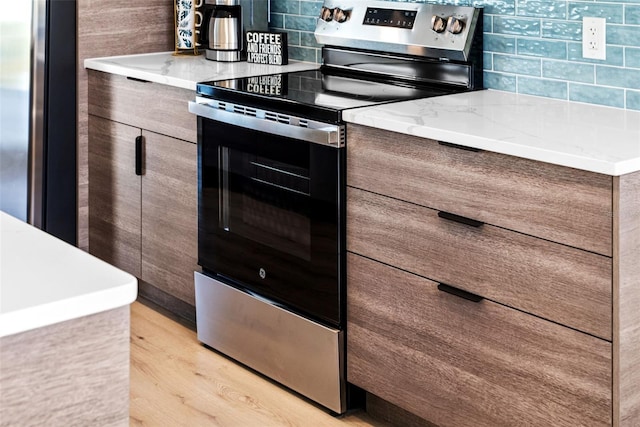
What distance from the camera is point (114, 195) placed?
3.76 meters

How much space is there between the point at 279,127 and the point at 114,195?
3.81 feet

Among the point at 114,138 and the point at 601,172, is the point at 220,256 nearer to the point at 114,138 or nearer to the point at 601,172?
the point at 114,138

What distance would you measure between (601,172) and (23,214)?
2.59 m

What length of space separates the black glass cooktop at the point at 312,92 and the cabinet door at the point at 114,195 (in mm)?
632

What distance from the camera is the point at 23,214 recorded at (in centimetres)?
390

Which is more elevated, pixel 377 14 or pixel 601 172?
pixel 377 14

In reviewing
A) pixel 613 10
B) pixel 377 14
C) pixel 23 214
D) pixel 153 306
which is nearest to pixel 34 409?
pixel 613 10

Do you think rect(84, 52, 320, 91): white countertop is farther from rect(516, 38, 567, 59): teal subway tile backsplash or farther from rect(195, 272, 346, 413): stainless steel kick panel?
rect(516, 38, 567, 59): teal subway tile backsplash

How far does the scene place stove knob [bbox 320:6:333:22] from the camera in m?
3.37

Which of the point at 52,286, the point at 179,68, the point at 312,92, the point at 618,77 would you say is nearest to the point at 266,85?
the point at 312,92

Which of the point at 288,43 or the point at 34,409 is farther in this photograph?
the point at 288,43

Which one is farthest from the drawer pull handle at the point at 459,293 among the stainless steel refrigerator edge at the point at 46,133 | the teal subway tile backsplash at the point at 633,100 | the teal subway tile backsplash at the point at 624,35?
the stainless steel refrigerator edge at the point at 46,133

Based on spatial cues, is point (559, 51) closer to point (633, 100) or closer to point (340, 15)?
point (633, 100)

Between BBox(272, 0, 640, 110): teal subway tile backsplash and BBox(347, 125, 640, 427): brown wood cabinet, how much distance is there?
22.9 inches
